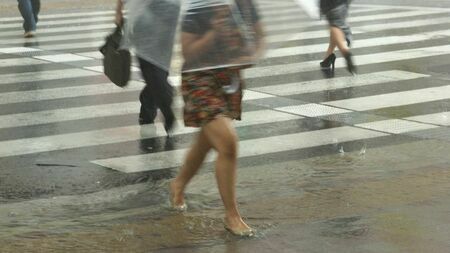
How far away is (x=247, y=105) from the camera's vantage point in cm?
1061

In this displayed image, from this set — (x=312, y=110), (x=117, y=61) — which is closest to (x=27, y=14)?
(x=312, y=110)

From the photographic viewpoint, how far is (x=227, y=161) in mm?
6086

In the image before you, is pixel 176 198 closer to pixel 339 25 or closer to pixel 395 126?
pixel 395 126

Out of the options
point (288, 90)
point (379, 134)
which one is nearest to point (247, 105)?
point (288, 90)

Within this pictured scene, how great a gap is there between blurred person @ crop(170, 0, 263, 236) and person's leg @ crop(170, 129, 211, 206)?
2 cm

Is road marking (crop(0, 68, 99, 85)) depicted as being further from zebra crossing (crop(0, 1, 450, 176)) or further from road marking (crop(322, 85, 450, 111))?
road marking (crop(322, 85, 450, 111))

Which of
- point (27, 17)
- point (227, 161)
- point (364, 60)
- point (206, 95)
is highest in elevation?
point (206, 95)

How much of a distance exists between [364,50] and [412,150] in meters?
6.20

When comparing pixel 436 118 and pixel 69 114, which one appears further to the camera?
pixel 69 114

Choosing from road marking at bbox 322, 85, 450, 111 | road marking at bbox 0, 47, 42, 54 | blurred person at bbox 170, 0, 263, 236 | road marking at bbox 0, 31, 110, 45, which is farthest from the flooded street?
road marking at bbox 0, 31, 110, 45

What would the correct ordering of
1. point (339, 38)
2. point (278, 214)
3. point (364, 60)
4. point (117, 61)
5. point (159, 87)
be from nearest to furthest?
1. point (278, 214)
2. point (117, 61)
3. point (159, 87)
4. point (339, 38)
5. point (364, 60)

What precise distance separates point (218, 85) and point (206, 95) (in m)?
0.09

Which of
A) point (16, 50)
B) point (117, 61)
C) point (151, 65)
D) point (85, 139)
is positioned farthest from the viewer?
point (16, 50)

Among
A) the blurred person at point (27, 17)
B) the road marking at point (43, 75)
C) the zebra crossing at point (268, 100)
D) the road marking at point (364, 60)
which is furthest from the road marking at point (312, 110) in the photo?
the blurred person at point (27, 17)
